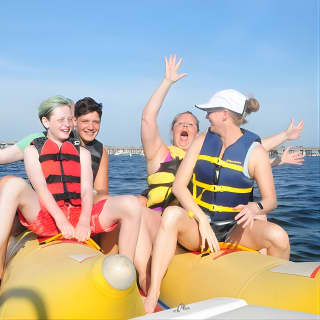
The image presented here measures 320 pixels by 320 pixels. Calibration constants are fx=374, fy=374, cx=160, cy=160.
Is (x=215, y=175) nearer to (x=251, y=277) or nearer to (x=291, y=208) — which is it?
(x=251, y=277)

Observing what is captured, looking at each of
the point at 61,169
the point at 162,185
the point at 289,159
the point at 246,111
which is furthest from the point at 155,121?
the point at 289,159

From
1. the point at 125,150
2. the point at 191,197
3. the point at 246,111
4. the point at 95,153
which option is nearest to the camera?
the point at 191,197

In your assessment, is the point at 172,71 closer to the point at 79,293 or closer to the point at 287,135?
the point at 287,135

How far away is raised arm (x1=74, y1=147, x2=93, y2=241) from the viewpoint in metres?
2.35

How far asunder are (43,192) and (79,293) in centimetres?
98

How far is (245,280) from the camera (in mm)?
1952

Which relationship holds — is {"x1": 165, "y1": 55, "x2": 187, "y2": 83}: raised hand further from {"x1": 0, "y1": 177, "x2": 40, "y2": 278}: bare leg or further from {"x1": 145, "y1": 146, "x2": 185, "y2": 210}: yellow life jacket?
{"x1": 0, "y1": 177, "x2": 40, "y2": 278}: bare leg

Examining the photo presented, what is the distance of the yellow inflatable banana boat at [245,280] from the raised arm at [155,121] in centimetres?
105

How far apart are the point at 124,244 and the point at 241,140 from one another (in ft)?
3.37

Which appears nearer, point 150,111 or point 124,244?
point 124,244

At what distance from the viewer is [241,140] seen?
8.18 ft

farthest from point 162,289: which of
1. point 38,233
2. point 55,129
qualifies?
point 55,129

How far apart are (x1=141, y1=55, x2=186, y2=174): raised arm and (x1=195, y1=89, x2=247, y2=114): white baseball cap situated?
26.0 inches

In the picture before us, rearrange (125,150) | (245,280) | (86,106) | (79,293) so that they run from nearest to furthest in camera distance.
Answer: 1. (79,293)
2. (245,280)
3. (86,106)
4. (125,150)
